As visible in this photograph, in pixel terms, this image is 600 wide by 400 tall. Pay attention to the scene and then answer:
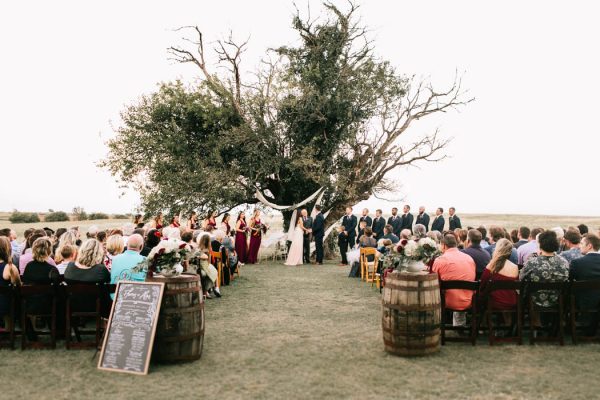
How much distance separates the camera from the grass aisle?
5113 mm

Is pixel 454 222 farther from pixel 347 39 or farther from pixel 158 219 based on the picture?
pixel 158 219

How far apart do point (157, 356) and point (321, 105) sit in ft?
53.6

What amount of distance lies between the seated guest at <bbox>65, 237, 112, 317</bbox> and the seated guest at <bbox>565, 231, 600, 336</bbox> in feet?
22.4

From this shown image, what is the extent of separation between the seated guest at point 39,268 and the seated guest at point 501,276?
632 centimetres

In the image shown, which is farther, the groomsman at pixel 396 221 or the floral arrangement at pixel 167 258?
the groomsman at pixel 396 221

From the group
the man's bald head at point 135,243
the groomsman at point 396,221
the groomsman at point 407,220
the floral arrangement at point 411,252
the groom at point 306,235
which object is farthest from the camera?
the groomsman at point 407,220

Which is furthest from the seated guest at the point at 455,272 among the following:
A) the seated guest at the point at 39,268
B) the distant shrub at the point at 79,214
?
Answer: the distant shrub at the point at 79,214

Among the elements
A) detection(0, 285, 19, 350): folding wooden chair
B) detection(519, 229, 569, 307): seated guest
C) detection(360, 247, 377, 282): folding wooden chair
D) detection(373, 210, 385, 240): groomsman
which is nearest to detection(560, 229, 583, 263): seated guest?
detection(519, 229, 569, 307): seated guest

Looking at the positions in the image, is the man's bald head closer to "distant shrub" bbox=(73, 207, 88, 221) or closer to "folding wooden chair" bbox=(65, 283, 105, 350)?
"folding wooden chair" bbox=(65, 283, 105, 350)

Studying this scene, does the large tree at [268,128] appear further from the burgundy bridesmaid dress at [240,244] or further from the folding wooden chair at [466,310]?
the folding wooden chair at [466,310]

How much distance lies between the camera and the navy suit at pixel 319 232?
779 inches

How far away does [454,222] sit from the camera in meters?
18.9

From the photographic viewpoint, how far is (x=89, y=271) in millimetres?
6945

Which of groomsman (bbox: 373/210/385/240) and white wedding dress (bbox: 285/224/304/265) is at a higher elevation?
groomsman (bbox: 373/210/385/240)
